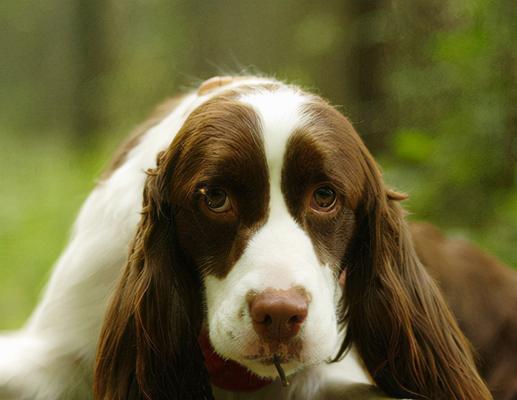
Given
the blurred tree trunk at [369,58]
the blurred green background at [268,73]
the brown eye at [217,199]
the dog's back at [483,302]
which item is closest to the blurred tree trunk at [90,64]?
the blurred green background at [268,73]

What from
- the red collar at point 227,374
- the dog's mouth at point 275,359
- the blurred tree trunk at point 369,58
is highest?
the blurred tree trunk at point 369,58

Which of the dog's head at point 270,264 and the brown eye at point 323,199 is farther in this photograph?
the brown eye at point 323,199

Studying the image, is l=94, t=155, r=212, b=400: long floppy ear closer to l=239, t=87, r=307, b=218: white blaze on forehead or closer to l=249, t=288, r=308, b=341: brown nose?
l=239, t=87, r=307, b=218: white blaze on forehead

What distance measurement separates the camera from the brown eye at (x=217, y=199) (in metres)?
2.46

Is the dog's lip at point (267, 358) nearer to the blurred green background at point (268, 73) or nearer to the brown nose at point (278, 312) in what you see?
the brown nose at point (278, 312)

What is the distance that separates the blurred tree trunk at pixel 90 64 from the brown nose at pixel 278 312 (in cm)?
675

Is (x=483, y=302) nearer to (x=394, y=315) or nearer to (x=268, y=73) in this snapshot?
(x=394, y=315)

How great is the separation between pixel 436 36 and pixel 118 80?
15.3 ft

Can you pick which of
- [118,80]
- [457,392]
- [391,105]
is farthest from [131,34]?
[457,392]

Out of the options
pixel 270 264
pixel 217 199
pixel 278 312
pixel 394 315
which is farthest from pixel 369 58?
pixel 278 312

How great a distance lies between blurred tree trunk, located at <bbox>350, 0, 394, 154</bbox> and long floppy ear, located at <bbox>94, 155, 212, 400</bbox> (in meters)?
3.59

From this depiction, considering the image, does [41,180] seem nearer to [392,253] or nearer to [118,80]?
[118,80]

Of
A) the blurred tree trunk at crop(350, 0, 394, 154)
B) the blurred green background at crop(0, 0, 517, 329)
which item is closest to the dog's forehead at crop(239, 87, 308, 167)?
the blurred green background at crop(0, 0, 517, 329)

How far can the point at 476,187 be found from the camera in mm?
4965
